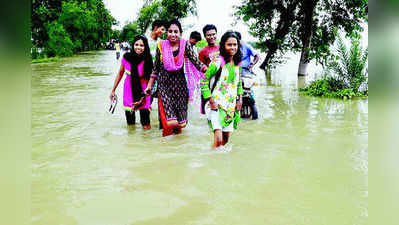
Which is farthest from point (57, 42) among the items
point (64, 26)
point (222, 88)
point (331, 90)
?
point (222, 88)


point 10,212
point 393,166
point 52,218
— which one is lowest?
point 52,218

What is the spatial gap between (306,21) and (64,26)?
33.8 metres

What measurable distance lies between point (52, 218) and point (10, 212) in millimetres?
1010

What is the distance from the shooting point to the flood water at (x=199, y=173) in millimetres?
2893

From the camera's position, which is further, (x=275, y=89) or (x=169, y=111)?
(x=275, y=89)

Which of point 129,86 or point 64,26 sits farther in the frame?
point 64,26

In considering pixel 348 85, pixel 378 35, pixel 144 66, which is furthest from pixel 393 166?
pixel 348 85

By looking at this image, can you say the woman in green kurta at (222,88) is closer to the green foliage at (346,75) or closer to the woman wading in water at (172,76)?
the woman wading in water at (172,76)

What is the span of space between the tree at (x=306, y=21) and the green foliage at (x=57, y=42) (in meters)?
18.5

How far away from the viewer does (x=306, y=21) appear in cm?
1412

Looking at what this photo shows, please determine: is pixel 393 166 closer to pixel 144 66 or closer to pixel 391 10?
pixel 391 10

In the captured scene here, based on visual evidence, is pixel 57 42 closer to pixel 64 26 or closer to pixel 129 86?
pixel 64 26

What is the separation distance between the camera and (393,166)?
5.48ft

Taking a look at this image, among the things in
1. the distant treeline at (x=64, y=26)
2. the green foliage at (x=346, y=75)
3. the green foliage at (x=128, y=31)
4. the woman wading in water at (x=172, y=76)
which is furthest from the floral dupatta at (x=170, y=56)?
the green foliage at (x=128, y=31)
